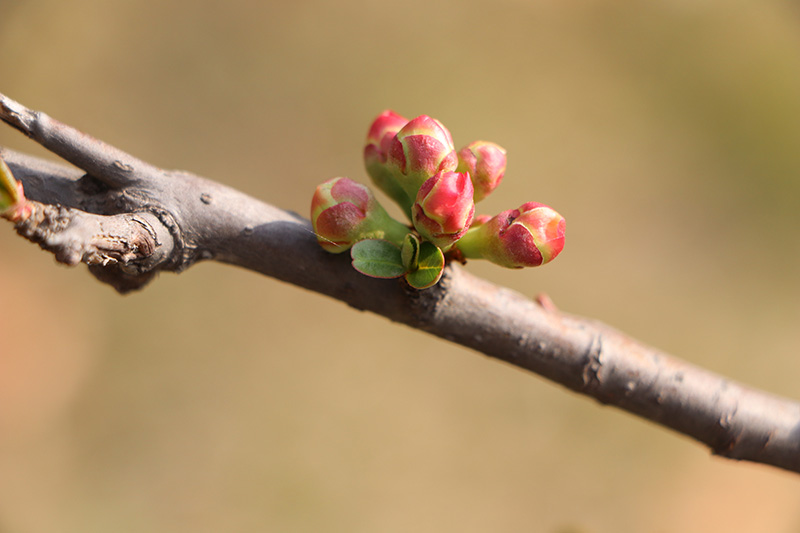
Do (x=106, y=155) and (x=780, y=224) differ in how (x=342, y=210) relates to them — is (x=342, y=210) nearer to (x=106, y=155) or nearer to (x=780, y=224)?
(x=106, y=155)

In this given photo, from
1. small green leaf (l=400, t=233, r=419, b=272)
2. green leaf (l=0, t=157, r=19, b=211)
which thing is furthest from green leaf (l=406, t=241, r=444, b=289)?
green leaf (l=0, t=157, r=19, b=211)

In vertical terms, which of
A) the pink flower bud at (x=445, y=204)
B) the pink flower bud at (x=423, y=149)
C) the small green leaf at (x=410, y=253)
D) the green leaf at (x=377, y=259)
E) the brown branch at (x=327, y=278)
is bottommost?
the brown branch at (x=327, y=278)

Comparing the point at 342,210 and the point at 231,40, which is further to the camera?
the point at 231,40

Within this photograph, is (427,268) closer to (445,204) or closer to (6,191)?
(445,204)

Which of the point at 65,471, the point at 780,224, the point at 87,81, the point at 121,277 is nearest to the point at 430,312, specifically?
the point at 121,277

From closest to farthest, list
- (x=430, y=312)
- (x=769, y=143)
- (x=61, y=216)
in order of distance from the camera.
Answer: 1. (x=61, y=216)
2. (x=430, y=312)
3. (x=769, y=143)

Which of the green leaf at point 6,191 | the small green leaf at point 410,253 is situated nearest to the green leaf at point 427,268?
the small green leaf at point 410,253

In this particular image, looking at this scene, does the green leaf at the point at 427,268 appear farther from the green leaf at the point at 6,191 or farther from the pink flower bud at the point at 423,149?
the green leaf at the point at 6,191

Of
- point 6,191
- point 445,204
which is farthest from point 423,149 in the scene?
point 6,191
